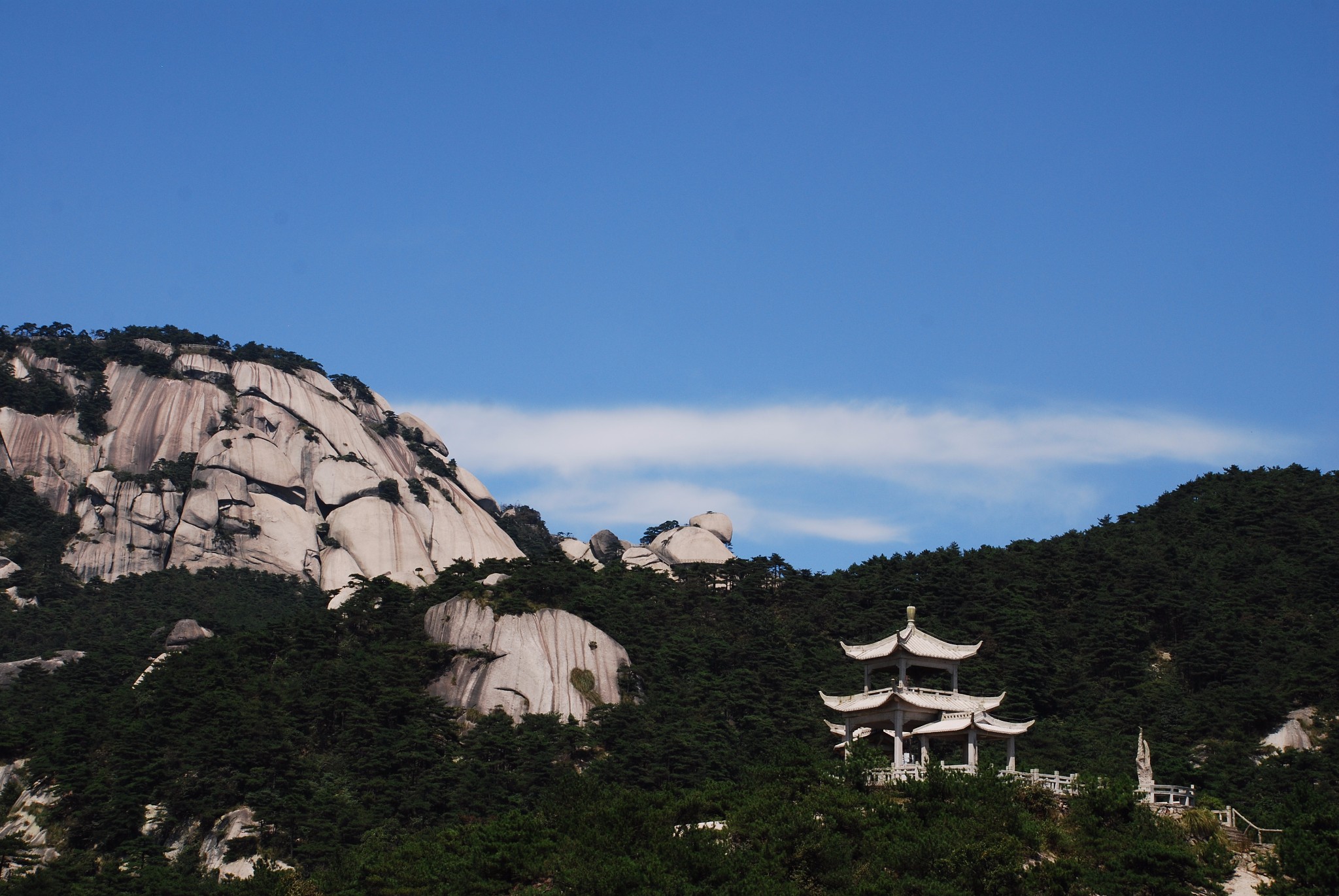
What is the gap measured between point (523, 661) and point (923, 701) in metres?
19.4

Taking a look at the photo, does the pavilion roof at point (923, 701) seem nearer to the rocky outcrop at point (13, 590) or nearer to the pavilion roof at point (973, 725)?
the pavilion roof at point (973, 725)

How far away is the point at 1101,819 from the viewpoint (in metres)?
26.1

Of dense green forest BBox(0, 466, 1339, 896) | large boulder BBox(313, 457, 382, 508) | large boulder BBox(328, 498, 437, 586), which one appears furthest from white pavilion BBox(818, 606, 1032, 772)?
large boulder BBox(313, 457, 382, 508)

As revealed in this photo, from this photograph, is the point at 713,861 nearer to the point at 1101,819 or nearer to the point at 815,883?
the point at 815,883

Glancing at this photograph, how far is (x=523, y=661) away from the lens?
46781 millimetres

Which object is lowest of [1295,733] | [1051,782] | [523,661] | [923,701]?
[1051,782]

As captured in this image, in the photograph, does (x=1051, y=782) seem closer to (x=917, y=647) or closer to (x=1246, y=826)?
(x=1246, y=826)

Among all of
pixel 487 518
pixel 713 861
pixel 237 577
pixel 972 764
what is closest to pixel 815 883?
pixel 713 861

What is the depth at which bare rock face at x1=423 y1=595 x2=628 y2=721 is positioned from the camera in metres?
46.0

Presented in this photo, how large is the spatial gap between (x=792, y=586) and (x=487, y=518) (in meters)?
36.7

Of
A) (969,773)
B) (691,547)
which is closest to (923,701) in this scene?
(969,773)

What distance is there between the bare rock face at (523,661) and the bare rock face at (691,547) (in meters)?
28.1

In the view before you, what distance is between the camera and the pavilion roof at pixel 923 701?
30234mm

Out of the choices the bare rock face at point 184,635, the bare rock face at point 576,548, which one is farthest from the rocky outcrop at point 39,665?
the bare rock face at point 576,548
